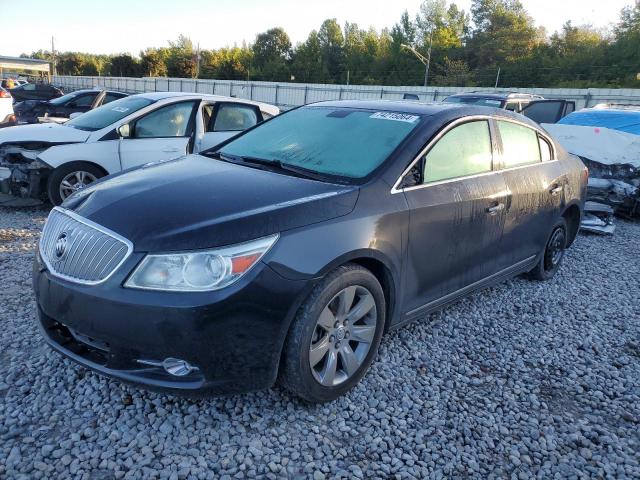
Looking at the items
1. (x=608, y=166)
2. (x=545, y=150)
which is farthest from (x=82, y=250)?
(x=608, y=166)

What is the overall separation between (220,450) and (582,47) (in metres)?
60.8

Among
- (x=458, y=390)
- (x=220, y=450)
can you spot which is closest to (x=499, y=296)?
(x=458, y=390)

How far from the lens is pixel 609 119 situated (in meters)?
8.78

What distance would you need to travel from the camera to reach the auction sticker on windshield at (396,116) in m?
3.53

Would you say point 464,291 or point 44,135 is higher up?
point 44,135

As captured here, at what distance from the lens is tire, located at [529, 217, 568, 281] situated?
504cm

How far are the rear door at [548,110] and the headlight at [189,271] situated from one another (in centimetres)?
1146

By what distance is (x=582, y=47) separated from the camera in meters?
52.8

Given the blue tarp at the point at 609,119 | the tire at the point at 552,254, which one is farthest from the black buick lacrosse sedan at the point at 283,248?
the blue tarp at the point at 609,119

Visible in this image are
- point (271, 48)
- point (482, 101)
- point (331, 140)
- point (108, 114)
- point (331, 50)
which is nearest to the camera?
point (331, 140)

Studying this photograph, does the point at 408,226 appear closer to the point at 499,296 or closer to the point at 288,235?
the point at 288,235

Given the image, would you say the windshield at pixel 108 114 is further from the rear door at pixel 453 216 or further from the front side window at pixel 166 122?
the rear door at pixel 453 216

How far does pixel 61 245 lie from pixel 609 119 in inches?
353

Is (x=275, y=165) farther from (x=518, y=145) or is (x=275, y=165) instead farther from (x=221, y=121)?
(x=221, y=121)
